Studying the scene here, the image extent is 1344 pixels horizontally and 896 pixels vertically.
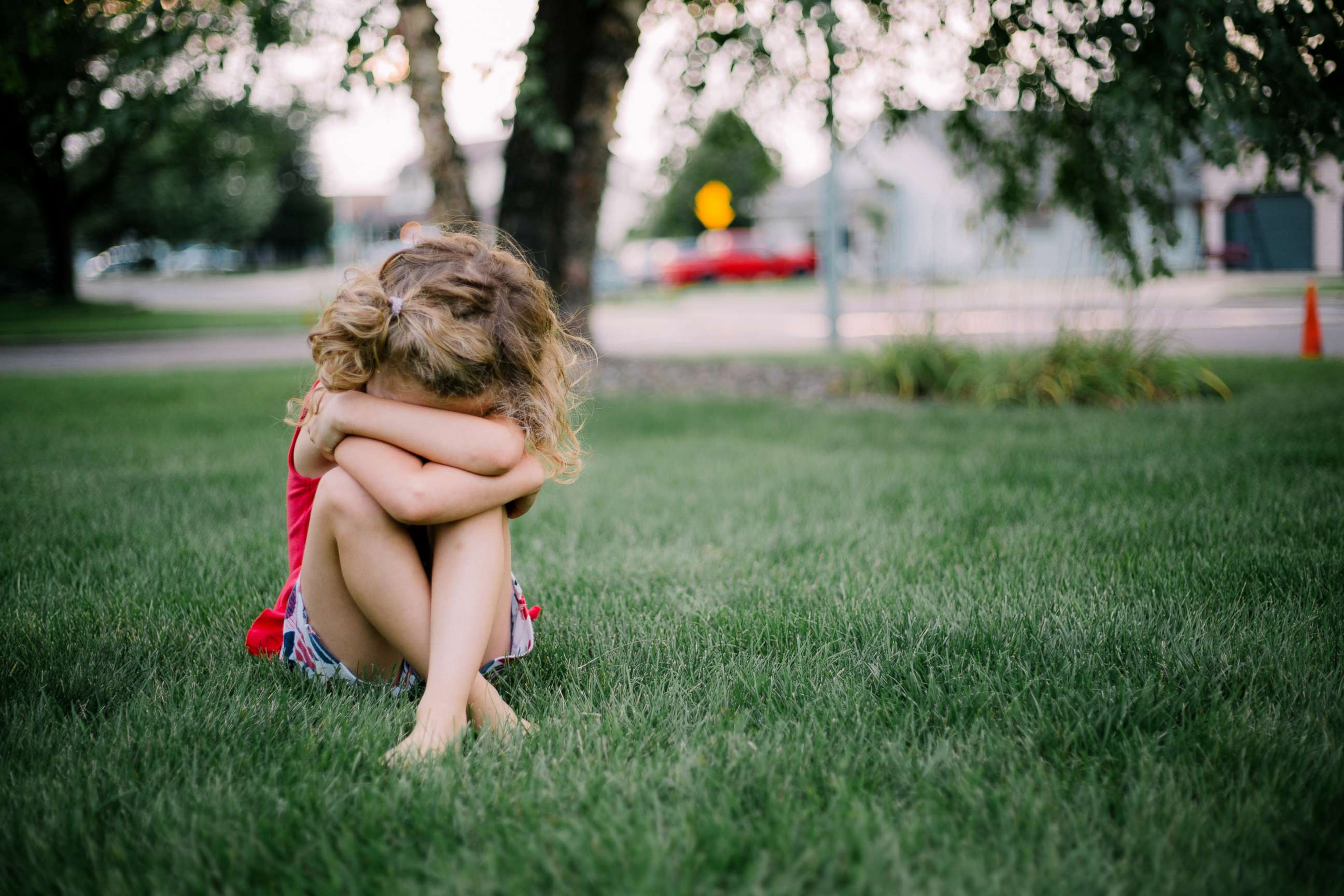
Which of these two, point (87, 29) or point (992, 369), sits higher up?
point (87, 29)

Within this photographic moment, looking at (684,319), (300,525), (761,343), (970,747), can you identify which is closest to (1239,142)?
(970,747)

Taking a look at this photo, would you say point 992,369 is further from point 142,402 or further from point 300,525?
point 142,402

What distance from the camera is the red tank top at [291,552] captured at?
7.75 feet

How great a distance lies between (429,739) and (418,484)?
1.66ft

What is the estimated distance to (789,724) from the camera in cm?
203

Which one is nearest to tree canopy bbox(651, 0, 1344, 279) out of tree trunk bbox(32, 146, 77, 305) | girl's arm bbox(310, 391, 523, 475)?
girl's arm bbox(310, 391, 523, 475)

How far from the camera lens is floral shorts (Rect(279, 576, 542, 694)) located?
2.20m

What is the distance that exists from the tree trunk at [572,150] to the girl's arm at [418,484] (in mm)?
5726

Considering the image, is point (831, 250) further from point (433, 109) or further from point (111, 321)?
point (111, 321)

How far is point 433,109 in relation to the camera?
829 centimetres

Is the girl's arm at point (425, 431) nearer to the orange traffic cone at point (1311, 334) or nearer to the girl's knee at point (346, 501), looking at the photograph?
the girl's knee at point (346, 501)

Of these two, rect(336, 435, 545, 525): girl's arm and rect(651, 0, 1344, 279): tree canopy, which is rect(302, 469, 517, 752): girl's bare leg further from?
rect(651, 0, 1344, 279): tree canopy

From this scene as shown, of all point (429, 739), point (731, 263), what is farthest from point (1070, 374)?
point (731, 263)

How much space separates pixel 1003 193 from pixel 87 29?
798 centimetres
